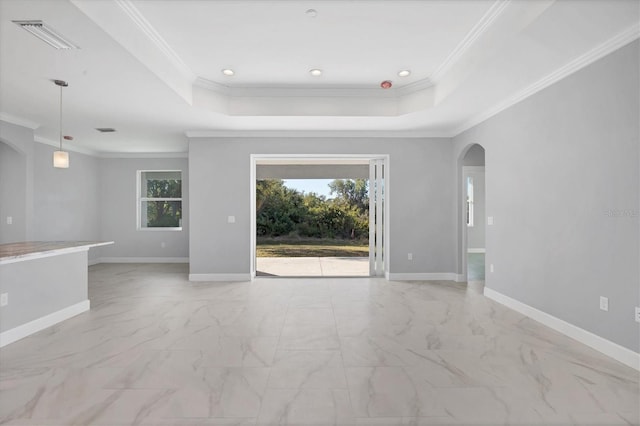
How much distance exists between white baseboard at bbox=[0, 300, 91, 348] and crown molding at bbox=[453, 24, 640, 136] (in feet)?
18.5

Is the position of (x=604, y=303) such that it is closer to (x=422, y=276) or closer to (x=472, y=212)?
(x=422, y=276)

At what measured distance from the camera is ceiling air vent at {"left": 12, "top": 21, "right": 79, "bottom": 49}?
2.46 m

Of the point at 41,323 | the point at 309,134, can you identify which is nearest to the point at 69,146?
the point at 41,323

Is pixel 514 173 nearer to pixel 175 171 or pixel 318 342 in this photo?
pixel 318 342

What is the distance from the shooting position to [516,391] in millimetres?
2277

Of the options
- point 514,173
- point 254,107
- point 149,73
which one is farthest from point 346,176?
point 149,73

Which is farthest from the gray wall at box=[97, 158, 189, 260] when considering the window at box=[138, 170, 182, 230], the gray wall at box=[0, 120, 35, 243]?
the gray wall at box=[0, 120, 35, 243]

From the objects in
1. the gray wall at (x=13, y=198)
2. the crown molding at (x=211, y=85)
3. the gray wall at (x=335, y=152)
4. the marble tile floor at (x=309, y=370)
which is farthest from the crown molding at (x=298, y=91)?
the gray wall at (x=13, y=198)

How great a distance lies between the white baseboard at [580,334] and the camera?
2.67m

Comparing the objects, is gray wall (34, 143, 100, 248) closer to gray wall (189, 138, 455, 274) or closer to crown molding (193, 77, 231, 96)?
gray wall (189, 138, 455, 274)

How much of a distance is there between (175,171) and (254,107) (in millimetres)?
4165

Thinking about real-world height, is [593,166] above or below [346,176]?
below

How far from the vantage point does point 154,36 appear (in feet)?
10.5

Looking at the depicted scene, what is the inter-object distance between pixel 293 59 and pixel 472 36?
1786 millimetres
